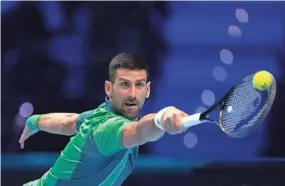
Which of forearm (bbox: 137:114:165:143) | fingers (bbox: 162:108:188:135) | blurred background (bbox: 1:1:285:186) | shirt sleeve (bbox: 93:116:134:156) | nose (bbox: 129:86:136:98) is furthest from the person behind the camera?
blurred background (bbox: 1:1:285:186)

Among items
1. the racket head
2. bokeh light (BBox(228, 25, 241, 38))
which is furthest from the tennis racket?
bokeh light (BBox(228, 25, 241, 38))

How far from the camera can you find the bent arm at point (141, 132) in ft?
7.59

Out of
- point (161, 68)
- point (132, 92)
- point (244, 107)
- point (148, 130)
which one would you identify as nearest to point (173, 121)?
point (148, 130)

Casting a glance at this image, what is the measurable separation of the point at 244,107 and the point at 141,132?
1.48 feet

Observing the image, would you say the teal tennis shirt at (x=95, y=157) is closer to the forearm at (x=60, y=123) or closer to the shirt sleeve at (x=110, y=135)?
the shirt sleeve at (x=110, y=135)

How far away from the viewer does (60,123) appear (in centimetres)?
358

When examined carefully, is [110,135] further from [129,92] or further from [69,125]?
[69,125]

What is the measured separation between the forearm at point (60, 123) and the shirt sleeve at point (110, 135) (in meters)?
0.96

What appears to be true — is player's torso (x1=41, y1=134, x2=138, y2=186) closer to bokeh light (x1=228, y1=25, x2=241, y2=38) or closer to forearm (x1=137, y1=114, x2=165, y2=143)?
forearm (x1=137, y1=114, x2=165, y2=143)

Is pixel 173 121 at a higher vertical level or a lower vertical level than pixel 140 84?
lower

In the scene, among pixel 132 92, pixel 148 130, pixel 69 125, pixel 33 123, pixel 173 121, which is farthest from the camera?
pixel 33 123

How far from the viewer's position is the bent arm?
7.59 ft

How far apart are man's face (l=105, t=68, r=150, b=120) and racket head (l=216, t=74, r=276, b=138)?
458 mm

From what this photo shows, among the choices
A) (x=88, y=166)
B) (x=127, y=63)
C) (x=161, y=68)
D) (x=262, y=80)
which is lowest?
(x=88, y=166)
